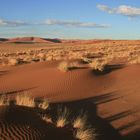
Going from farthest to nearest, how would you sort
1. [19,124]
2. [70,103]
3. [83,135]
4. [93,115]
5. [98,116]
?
[70,103] < [93,115] < [98,116] < [83,135] < [19,124]

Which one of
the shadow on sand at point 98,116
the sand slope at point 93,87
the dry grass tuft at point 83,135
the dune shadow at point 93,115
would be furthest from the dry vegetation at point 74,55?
the dry grass tuft at point 83,135

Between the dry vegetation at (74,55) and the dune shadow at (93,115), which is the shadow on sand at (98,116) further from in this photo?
the dry vegetation at (74,55)

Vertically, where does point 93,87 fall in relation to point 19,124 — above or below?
below

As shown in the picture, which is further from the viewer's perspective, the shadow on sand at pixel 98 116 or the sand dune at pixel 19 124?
the shadow on sand at pixel 98 116

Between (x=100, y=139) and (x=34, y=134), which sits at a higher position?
(x=34, y=134)

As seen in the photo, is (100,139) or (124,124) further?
(124,124)

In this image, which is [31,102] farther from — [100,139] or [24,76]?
[24,76]

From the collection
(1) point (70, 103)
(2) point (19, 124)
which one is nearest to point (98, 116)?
(1) point (70, 103)

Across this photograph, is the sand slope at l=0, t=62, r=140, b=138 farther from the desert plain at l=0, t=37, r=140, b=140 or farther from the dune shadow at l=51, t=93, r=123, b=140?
the dune shadow at l=51, t=93, r=123, b=140

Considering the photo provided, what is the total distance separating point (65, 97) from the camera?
50.5 feet

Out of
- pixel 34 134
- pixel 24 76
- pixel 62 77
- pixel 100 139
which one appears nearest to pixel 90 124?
pixel 100 139

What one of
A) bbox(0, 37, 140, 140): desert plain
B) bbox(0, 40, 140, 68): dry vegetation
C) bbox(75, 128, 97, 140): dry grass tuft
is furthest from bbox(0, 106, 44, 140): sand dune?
bbox(0, 40, 140, 68): dry vegetation

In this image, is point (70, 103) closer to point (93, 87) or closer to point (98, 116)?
point (98, 116)

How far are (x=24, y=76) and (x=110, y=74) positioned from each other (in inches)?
204
